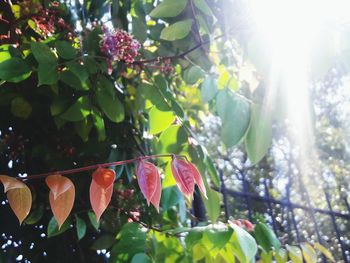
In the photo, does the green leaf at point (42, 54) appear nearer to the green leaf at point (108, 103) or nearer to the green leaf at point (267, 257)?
the green leaf at point (108, 103)

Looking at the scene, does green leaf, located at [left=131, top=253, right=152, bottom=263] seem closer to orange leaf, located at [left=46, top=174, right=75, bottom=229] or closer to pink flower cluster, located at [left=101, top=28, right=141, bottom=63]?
orange leaf, located at [left=46, top=174, right=75, bottom=229]

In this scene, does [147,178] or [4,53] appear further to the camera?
[4,53]

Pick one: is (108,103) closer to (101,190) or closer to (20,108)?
(20,108)

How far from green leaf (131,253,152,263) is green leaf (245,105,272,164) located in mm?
354

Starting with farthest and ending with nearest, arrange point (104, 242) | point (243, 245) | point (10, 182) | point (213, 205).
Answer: point (104, 242) → point (213, 205) → point (243, 245) → point (10, 182)

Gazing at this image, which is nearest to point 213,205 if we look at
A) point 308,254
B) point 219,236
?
point 219,236

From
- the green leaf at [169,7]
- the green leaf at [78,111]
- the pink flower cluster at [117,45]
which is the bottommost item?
the green leaf at [78,111]

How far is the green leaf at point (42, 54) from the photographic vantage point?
0.90 meters

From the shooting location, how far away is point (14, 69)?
901 millimetres

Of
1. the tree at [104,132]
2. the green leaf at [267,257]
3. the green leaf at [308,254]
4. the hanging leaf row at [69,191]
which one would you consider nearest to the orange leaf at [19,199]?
the hanging leaf row at [69,191]

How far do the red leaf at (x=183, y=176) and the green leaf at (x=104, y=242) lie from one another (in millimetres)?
581

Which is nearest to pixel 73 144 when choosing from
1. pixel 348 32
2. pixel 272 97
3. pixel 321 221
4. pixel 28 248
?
pixel 28 248

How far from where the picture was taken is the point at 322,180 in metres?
6.72

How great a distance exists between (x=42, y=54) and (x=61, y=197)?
0.43m
